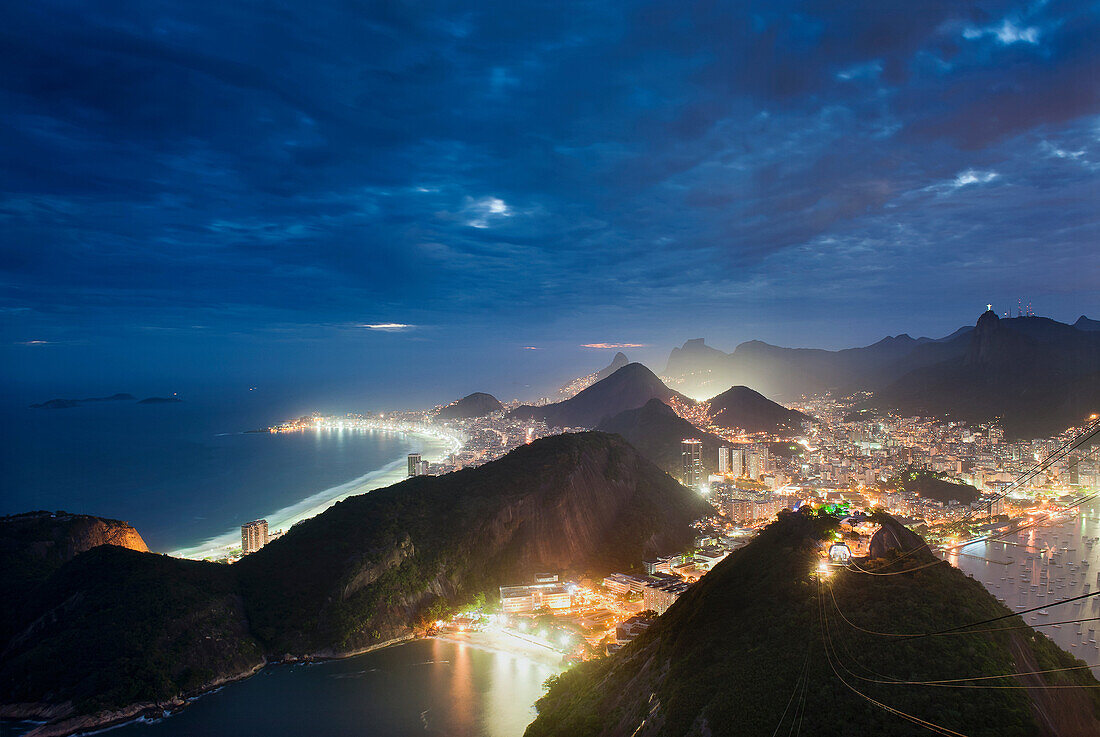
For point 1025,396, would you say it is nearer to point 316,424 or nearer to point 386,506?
point 386,506

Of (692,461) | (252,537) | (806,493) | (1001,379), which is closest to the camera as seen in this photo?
(252,537)

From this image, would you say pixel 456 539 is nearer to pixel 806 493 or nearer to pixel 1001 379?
pixel 806 493

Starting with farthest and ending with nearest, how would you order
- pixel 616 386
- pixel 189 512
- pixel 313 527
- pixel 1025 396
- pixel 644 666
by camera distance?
pixel 616 386, pixel 1025 396, pixel 189 512, pixel 313 527, pixel 644 666

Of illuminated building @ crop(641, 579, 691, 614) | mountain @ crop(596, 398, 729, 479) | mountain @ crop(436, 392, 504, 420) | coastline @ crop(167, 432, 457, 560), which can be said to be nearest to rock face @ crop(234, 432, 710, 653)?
illuminated building @ crop(641, 579, 691, 614)

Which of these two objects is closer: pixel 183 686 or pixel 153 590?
pixel 183 686

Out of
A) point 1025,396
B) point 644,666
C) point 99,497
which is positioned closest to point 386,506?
point 644,666

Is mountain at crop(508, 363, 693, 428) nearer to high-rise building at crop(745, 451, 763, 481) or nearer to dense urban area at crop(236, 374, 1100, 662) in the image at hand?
dense urban area at crop(236, 374, 1100, 662)

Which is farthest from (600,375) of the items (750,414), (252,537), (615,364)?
(252,537)
